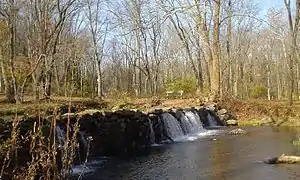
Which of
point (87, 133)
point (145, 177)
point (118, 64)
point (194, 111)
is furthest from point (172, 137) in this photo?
point (118, 64)

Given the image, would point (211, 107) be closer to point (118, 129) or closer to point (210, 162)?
point (118, 129)

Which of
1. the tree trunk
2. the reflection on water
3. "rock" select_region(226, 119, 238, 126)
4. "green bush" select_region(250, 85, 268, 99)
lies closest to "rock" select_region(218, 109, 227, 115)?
"rock" select_region(226, 119, 238, 126)

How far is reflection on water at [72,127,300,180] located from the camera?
10164 millimetres

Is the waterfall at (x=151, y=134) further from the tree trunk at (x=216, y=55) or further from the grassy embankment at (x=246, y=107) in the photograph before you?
the tree trunk at (x=216, y=55)

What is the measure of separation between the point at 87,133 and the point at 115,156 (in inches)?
48.2

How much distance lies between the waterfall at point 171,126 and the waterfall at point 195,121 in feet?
5.24

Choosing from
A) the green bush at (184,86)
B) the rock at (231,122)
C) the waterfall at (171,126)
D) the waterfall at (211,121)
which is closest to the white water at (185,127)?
the waterfall at (171,126)

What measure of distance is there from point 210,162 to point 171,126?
7619 millimetres

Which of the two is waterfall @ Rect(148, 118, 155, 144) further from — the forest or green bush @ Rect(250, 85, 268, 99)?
green bush @ Rect(250, 85, 268, 99)

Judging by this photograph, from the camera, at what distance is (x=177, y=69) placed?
217 feet

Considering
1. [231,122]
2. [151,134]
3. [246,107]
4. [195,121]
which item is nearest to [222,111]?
[231,122]

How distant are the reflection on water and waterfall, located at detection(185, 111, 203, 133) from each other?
14.4 feet

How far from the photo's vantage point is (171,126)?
19.5 metres

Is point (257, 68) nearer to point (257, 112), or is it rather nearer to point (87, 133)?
point (257, 112)
